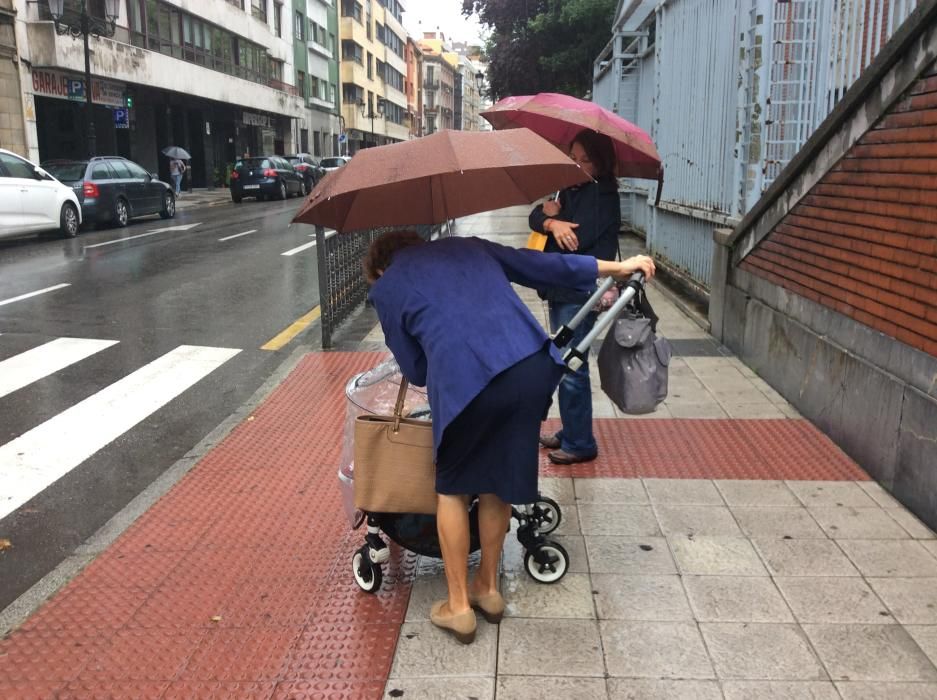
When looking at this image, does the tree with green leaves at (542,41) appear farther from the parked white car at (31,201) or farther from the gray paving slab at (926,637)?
the gray paving slab at (926,637)

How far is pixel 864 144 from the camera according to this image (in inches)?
188

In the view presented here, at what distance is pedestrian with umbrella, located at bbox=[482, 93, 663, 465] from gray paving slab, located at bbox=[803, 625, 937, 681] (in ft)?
4.84

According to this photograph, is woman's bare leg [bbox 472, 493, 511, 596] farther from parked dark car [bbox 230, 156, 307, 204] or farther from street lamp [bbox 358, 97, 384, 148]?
street lamp [bbox 358, 97, 384, 148]

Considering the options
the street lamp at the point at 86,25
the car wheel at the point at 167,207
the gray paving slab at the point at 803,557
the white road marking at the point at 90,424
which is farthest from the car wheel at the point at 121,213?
the gray paving slab at the point at 803,557

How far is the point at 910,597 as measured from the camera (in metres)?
3.12

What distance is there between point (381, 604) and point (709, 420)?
283 centimetres

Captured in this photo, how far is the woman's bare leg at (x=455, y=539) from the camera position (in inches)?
111

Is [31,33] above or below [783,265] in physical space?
above

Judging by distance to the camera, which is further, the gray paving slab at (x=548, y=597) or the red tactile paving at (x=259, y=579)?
the gray paving slab at (x=548, y=597)

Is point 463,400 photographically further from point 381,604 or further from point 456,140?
point 381,604

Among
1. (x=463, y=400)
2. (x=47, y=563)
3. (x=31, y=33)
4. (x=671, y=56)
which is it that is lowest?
(x=47, y=563)

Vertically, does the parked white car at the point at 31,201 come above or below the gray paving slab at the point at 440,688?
above

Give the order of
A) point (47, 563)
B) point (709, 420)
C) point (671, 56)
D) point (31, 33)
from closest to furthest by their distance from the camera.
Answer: point (47, 563), point (709, 420), point (671, 56), point (31, 33)

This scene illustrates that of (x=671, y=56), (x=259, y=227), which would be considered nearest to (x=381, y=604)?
(x=671, y=56)
